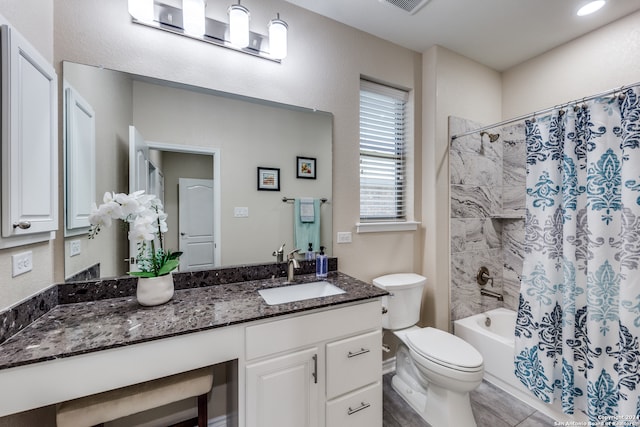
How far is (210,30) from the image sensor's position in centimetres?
147

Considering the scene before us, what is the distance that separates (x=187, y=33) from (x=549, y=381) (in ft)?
9.48

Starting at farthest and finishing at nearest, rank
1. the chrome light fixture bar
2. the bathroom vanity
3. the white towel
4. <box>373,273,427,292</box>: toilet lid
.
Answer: <box>373,273,427,292</box>: toilet lid → the white towel → the chrome light fixture bar → the bathroom vanity

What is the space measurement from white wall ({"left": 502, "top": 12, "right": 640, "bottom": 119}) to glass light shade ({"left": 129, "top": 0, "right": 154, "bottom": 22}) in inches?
117

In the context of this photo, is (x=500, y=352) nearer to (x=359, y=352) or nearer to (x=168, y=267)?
(x=359, y=352)

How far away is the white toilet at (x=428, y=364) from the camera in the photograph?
1.47 meters

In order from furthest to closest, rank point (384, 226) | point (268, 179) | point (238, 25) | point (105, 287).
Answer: point (384, 226), point (268, 179), point (238, 25), point (105, 287)

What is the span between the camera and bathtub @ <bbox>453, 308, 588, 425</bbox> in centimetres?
169

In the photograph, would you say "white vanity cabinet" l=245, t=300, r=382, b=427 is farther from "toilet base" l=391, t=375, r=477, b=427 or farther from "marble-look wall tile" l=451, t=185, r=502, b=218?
"marble-look wall tile" l=451, t=185, r=502, b=218

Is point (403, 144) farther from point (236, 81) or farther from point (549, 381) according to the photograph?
point (549, 381)

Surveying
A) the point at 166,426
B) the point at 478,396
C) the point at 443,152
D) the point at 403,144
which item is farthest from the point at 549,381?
the point at 166,426

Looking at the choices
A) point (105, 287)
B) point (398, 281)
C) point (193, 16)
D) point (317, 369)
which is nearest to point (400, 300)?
point (398, 281)

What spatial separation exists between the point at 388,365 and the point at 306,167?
5.65 ft

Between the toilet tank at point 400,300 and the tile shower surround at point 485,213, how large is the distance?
48 cm

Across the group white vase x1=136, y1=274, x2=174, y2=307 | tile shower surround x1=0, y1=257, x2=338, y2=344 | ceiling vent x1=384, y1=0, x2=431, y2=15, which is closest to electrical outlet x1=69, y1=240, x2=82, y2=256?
tile shower surround x1=0, y1=257, x2=338, y2=344
